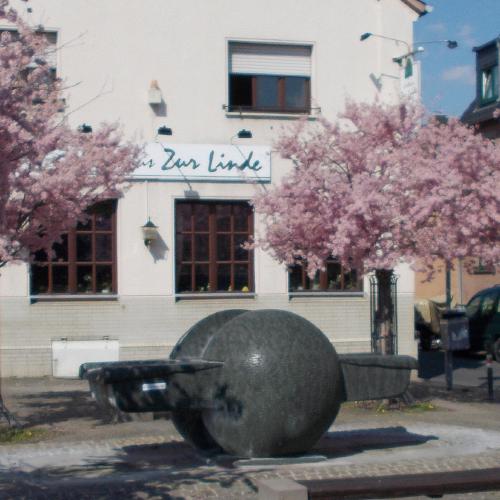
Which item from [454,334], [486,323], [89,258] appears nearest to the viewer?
[454,334]

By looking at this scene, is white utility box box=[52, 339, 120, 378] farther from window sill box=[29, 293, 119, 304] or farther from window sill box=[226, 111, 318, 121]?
window sill box=[226, 111, 318, 121]

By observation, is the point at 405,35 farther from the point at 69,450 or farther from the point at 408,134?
the point at 69,450

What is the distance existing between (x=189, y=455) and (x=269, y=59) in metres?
11.5

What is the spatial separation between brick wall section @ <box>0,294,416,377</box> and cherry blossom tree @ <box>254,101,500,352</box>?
5.49 meters

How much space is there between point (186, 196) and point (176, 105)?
5.84ft

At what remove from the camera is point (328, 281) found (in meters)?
21.7

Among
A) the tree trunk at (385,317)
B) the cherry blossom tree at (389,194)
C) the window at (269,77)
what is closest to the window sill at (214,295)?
the window at (269,77)

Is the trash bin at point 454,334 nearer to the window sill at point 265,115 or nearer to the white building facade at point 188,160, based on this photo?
the white building facade at point 188,160

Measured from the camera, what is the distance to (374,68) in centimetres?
2158

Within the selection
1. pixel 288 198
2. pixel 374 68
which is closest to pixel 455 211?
pixel 288 198

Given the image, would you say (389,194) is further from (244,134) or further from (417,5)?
(417,5)

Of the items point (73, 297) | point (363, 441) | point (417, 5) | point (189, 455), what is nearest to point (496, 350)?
point (417, 5)

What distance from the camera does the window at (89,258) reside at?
66.6 feet

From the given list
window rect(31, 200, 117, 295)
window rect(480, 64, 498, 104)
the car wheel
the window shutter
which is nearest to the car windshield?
the car wheel
